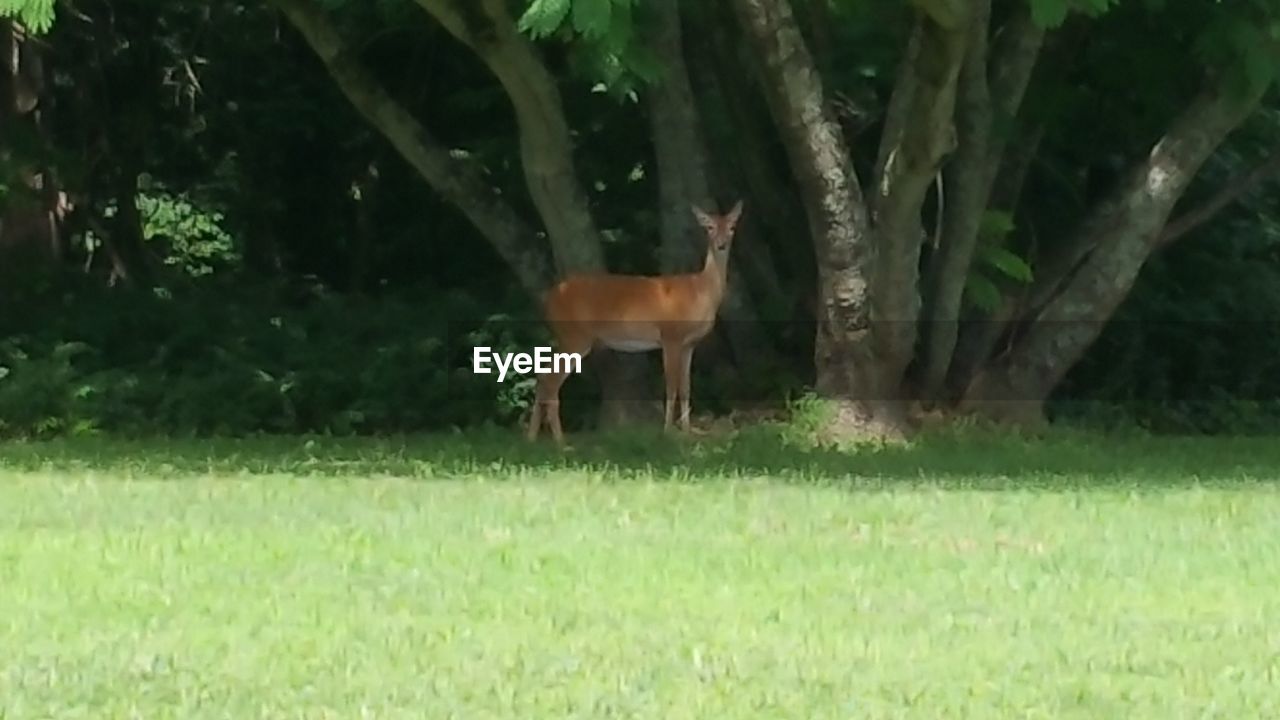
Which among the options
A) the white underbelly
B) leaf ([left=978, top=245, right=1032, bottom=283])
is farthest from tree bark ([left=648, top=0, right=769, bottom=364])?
leaf ([left=978, top=245, right=1032, bottom=283])

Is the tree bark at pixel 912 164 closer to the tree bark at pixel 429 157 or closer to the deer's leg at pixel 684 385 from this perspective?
the deer's leg at pixel 684 385

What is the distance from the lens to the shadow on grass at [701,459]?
13109mm

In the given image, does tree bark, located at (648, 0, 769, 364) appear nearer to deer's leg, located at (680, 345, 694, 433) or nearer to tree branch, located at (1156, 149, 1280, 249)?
deer's leg, located at (680, 345, 694, 433)

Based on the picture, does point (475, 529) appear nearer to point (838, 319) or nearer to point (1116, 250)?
point (838, 319)

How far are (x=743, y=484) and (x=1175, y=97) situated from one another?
6.85m

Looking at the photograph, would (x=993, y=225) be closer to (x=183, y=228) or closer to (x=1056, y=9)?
(x=1056, y=9)

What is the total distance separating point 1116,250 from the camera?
1689cm

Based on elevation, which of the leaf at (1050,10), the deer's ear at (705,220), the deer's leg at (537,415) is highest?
the leaf at (1050,10)

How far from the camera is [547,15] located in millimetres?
11578

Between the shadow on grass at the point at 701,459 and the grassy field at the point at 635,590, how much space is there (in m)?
0.08

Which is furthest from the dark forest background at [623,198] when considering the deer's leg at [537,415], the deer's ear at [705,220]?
the deer's leg at [537,415]

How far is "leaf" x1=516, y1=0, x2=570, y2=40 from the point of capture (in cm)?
1155

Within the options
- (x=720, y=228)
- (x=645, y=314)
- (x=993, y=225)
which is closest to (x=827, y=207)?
(x=720, y=228)

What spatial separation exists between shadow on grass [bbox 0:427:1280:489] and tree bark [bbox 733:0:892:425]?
641 millimetres
